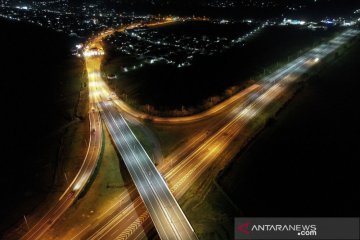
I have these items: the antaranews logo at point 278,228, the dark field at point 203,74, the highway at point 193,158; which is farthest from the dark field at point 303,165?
the dark field at point 203,74

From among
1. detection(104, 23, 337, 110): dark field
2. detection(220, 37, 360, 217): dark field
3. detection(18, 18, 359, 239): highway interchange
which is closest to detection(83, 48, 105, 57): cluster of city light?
detection(104, 23, 337, 110): dark field

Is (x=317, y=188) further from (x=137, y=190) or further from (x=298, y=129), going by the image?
(x=137, y=190)

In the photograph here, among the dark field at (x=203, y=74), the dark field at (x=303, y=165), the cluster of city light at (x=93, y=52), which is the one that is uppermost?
the cluster of city light at (x=93, y=52)

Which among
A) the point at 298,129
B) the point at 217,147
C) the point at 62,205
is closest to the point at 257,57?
the point at 298,129

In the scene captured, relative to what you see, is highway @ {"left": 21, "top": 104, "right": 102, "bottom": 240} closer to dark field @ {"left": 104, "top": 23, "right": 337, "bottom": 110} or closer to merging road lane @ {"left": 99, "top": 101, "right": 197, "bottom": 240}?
merging road lane @ {"left": 99, "top": 101, "right": 197, "bottom": 240}

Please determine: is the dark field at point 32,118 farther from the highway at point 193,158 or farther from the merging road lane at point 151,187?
the highway at point 193,158

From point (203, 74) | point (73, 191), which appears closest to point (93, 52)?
point (203, 74)

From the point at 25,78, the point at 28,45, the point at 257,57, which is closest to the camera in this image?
the point at 25,78
